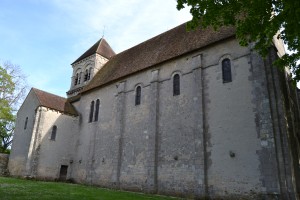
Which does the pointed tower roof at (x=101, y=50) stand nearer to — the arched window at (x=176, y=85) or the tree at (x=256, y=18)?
the arched window at (x=176, y=85)

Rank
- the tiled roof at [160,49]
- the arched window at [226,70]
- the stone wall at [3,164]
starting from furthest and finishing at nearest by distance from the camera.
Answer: the stone wall at [3,164] → the tiled roof at [160,49] → the arched window at [226,70]

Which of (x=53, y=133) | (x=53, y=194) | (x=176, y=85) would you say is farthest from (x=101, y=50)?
(x=53, y=194)

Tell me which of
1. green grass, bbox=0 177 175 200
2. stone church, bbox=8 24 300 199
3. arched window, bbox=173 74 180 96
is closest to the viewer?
green grass, bbox=0 177 175 200

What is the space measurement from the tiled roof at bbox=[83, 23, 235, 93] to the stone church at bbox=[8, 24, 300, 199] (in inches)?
4.8

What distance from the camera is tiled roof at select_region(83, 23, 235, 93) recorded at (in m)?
17.2

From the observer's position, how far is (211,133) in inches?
583

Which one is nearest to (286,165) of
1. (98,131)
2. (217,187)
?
(217,187)

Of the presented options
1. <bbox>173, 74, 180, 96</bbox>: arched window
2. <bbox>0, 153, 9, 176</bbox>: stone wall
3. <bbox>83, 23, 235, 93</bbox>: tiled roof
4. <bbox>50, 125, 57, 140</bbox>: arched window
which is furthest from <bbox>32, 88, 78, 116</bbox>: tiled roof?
<bbox>173, 74, 180, 96</bbox>: arched window

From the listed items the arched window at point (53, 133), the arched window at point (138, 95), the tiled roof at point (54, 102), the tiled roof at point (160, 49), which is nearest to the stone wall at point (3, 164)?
the arched window at point (53, 133)

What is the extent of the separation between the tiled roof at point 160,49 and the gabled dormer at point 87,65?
3266mm

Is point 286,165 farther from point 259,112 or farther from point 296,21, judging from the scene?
point 296,21

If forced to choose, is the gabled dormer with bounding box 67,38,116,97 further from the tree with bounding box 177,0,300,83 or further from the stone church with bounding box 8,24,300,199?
the tree with bounding box 177,0,300,83

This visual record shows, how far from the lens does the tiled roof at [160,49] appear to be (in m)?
17.2

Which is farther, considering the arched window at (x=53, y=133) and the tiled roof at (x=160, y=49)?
the arched window at (x=53, y=133)
